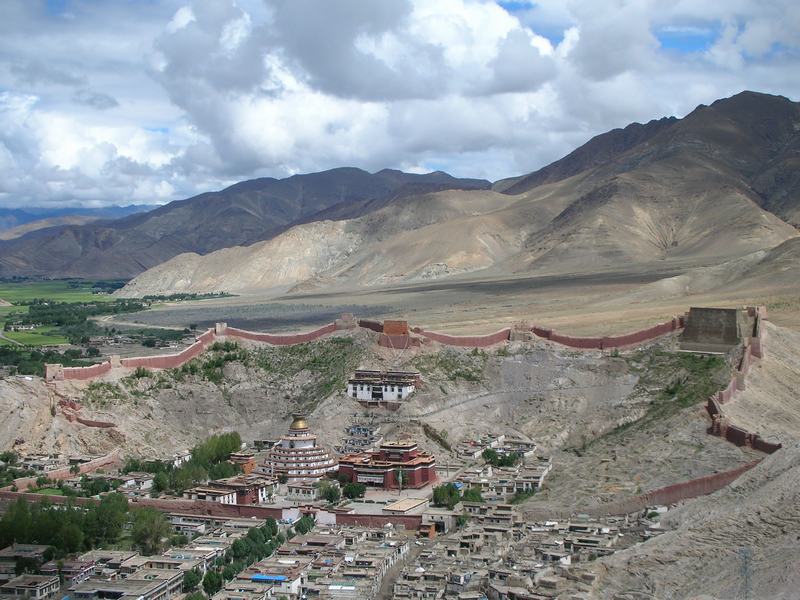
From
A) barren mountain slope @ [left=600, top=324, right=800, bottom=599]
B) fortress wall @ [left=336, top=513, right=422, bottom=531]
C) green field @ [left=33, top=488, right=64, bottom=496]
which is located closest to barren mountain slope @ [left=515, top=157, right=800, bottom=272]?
fortress wall @ [left=336, top=513, right=422, bottom=531]

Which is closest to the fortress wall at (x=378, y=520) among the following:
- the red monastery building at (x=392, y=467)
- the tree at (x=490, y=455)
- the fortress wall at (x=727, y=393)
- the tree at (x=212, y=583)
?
Result: the red monastery building at (x=392, y=467)

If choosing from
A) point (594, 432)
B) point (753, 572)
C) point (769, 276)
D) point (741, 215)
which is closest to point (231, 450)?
point (594, 432)

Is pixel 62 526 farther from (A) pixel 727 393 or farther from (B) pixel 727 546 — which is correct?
(A) pixel 727 393

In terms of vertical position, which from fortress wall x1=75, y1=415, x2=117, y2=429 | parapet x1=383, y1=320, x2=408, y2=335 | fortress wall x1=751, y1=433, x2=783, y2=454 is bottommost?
fortress wall x1=751, y1=433, x2=783, y2=454

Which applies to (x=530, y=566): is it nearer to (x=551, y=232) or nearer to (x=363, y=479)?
(x=363, y=479)

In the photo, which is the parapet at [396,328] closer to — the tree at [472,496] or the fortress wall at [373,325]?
the fortress wall at [373,325]

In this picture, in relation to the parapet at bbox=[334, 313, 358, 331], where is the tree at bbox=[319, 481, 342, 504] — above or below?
below

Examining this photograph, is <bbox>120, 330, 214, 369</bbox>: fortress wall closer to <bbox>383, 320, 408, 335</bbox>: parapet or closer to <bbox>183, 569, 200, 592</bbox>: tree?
<bbox>383, 320, 408, 335</bbox>: parapet
